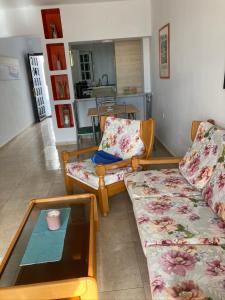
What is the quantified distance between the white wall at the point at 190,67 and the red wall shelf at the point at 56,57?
1.70 metres

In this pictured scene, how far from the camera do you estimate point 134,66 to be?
539 cm

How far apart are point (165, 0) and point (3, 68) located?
378cm

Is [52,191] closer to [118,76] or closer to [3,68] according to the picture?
[118,76]

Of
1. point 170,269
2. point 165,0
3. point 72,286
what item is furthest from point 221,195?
point 165,0

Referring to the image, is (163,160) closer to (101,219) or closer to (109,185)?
(109,185)

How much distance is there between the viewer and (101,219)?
227 centimetres

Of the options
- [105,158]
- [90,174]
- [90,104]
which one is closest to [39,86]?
[90,104]

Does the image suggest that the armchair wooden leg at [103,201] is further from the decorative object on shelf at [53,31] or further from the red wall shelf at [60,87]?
the decorative object on shelf at [53,31]

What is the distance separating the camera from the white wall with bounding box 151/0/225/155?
208 centimetres

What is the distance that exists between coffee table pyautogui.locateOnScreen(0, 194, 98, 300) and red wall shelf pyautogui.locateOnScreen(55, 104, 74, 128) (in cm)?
321

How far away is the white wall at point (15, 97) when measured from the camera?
5.42 metres

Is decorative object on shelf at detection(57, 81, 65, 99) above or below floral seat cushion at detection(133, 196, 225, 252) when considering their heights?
above

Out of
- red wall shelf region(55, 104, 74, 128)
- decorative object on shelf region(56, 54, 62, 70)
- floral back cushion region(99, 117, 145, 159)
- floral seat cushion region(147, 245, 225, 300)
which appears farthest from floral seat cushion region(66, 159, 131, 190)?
decorative object on shelf region(56, 54, 62, 70)

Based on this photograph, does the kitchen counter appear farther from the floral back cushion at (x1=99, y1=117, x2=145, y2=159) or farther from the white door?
the white door
